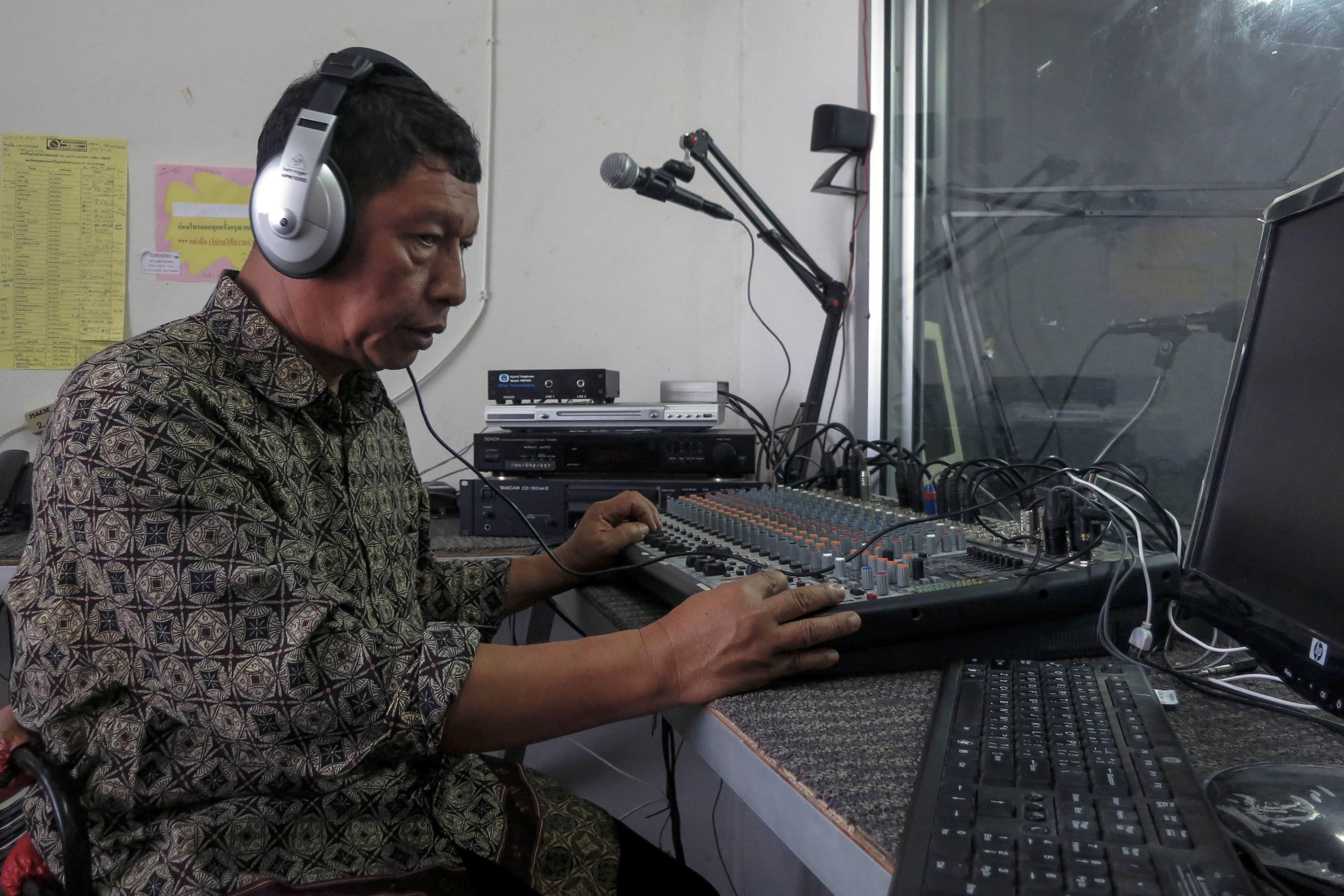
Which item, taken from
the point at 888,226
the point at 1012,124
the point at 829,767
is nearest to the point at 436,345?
the point at 888,226

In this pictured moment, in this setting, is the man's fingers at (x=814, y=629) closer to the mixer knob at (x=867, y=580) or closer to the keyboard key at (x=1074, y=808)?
the mixer knob at (x=867, y=580)

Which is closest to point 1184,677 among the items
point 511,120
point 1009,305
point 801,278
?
point 1009,305

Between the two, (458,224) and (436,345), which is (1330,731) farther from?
(436,345)

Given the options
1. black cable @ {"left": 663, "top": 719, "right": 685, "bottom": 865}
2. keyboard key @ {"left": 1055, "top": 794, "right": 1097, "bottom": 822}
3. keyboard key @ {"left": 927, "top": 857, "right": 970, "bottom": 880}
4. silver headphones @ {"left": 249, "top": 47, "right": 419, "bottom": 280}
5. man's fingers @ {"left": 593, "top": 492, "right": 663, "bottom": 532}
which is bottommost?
black cable @ {"left": 663, "top": 719, "right": 685, "bottom": 865}

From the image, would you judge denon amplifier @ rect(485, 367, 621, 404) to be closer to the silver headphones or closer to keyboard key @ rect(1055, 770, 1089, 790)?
the silver headphones

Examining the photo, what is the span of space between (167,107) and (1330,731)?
2115 millimetres

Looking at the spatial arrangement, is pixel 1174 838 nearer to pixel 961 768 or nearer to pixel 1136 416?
pixel 961 768

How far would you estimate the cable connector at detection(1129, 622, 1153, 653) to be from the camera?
2.21 ft

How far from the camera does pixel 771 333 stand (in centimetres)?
197

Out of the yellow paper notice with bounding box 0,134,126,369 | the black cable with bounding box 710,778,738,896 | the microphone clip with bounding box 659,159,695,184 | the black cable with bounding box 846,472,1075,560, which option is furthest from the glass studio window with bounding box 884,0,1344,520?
the yellow paper notice with bounding box 0,134,126,369

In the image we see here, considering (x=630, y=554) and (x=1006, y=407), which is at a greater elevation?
(x=1006, y=407)

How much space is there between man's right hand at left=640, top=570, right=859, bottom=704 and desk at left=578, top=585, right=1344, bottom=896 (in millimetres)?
16

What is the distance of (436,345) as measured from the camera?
1.93m

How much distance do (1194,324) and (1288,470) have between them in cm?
53
